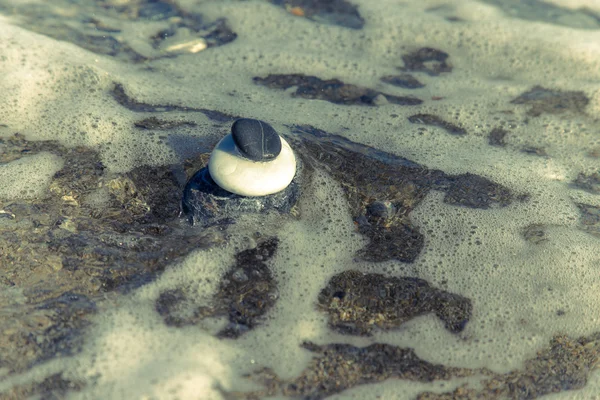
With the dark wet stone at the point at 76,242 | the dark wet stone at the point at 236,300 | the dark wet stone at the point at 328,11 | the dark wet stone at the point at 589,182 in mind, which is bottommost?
the dark wet stone at the point at 236,300

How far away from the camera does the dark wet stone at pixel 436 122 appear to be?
411cm

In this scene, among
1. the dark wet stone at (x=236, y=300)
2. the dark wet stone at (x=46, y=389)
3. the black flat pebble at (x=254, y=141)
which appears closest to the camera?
the dark wet stone at (x=46, y=389)

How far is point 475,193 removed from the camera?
141 inches

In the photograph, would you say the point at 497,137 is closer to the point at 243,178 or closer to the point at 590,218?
the point at 590,218

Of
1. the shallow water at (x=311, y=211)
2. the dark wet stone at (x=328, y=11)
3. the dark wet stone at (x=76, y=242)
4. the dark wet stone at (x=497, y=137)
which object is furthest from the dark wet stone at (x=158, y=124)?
the dark wet stone at (x=497, y=137)

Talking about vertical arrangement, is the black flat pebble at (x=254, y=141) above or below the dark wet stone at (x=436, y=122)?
above

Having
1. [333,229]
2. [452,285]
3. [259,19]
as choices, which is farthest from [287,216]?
[259,19]

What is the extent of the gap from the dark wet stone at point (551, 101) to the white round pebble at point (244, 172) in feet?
7.65

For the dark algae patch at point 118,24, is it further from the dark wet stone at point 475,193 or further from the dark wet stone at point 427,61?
the dark wet stone at point 475,193

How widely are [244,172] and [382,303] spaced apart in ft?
3.55

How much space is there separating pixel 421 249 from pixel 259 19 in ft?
10.1

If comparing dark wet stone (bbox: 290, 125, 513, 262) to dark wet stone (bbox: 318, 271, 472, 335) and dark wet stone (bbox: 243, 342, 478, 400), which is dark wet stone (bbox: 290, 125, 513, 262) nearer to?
dark wet stone (bbox: 318, 271, 472, 335)

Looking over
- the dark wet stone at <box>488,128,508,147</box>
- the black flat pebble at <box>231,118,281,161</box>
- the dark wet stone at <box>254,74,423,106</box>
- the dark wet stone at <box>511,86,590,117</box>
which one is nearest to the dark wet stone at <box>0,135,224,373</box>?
the black flat pebble at <box>231,118,281,161</box>

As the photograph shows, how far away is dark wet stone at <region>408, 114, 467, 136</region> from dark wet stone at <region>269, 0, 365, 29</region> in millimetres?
1411
